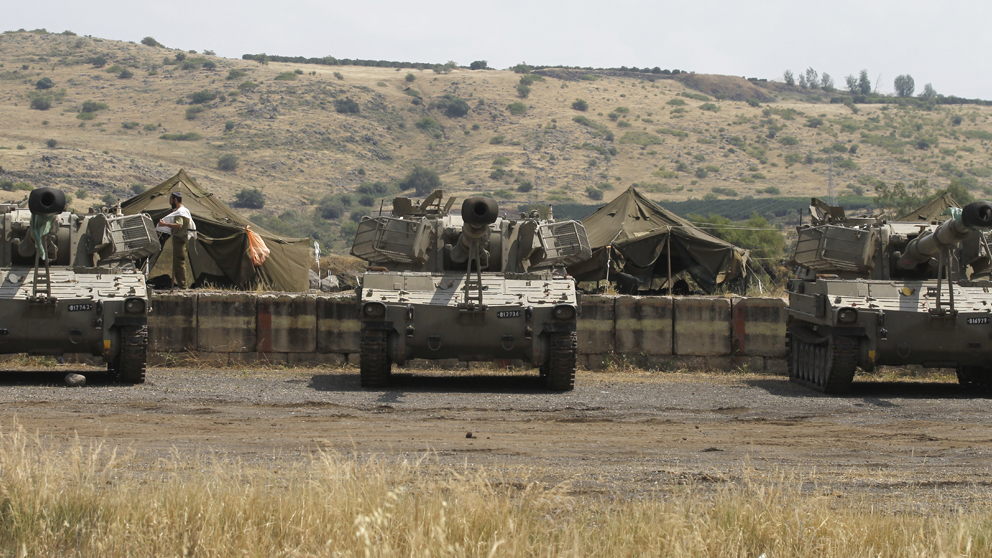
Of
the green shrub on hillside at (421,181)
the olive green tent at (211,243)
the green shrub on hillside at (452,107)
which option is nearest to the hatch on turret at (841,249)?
the olive green tent at (211,243)

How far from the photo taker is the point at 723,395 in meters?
13.1

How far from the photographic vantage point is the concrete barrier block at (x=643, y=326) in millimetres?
16016

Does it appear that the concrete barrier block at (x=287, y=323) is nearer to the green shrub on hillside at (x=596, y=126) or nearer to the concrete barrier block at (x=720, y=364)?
the concrete barrier block at (x=720, y=364)

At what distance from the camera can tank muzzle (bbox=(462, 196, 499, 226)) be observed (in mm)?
12734

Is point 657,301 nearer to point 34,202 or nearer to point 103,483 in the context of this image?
point 34,202

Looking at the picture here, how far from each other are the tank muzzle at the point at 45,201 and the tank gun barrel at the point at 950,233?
10632mm

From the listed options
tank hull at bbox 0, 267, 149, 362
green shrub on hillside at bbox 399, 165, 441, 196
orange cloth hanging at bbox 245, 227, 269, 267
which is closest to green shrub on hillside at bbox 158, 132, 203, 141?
green shrub on hillside at bbox 399, 165, 441, 196

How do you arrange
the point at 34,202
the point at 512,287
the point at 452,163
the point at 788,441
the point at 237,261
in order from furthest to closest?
1. the point at 452,163
2. the point at 237,261
3. the point at 512,287
4. the point at 34,202
5. the point at 788,441

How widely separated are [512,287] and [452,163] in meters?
64.5

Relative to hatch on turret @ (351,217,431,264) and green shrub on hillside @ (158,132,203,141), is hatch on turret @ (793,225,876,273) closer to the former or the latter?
hatch on turret @ (351,217,431,264)

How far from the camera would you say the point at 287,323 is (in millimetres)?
15891

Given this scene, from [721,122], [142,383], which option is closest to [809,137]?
[721,122]

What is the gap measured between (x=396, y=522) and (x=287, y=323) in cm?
1050

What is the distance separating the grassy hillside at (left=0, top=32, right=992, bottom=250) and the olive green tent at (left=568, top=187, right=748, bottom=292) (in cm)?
3520
